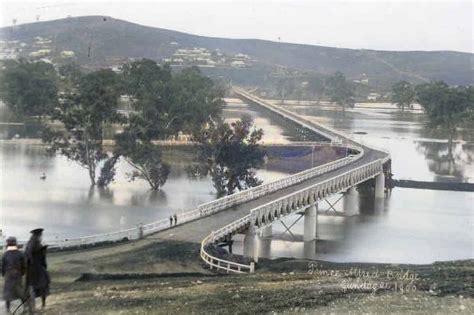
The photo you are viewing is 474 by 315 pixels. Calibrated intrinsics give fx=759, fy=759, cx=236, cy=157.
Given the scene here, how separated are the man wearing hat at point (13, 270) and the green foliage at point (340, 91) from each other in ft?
484

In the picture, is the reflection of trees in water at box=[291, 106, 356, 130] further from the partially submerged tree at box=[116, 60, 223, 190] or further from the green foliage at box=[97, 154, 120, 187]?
the green foliage at box=[97, 154, 120, 187]

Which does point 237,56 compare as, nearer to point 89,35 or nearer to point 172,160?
point 89,35

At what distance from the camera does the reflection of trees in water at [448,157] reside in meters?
74.4

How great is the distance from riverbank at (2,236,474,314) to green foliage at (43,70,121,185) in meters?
31.6

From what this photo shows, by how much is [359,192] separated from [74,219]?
94.1ft

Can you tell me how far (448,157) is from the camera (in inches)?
3420

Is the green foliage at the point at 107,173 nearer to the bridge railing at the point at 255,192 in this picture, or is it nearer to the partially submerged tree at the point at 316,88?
the bridge railing at the point at 255,192

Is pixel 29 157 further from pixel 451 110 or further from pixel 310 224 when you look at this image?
pixel 451 110

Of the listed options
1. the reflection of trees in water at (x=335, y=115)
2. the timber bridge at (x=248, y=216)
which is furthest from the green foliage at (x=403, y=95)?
the timber bridge at (x=248, y=216)

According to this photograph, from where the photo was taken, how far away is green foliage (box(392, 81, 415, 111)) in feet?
499

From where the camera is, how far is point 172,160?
6556cm

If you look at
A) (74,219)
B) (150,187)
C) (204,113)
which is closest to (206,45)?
(204,113)

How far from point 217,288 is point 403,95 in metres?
141

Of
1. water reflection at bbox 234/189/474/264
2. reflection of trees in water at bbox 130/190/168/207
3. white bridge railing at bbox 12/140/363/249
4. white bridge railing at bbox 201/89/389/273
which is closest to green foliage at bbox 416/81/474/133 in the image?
white bridge railing at bbox 201/89/389/273
